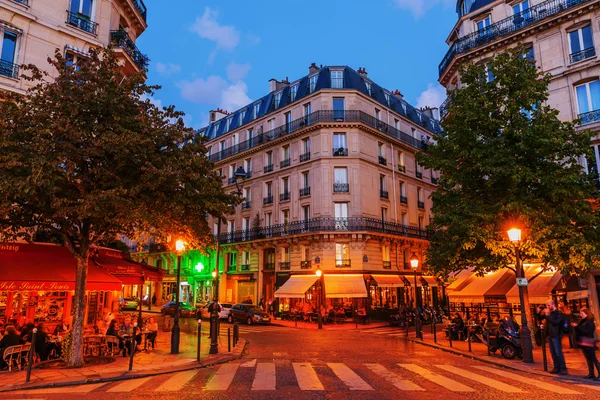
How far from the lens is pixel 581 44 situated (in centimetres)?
1914

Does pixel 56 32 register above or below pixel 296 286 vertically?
above

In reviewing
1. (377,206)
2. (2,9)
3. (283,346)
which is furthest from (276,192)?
(2,9)

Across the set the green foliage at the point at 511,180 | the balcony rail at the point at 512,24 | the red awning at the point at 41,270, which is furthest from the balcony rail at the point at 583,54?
the red awning at the point at 41,270

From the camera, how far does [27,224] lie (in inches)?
470

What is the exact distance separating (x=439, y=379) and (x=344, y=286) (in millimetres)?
19479

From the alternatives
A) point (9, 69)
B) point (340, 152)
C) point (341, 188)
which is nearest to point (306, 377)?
point (9, 69)

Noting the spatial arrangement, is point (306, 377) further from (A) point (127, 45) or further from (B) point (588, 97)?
(B) point (588, 97)

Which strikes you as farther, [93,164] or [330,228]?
[330,228]

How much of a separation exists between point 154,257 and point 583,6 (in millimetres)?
47997

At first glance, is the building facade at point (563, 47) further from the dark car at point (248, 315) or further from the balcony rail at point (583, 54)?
the dark car at point (248, 315)

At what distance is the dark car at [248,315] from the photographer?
27078mm

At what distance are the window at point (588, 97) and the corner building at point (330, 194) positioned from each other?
15600 millimetres

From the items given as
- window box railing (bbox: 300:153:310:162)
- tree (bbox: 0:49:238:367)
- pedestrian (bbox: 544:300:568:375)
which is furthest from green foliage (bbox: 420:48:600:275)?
window box railing (bbox: 300:153:310:162)

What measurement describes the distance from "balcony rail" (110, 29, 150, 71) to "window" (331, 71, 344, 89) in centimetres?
1740
